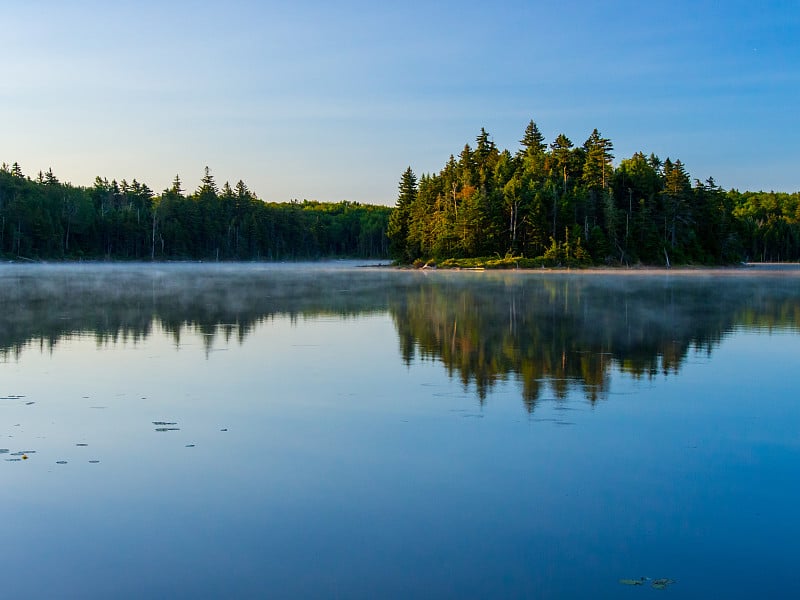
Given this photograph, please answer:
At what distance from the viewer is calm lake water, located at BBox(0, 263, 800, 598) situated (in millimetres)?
5828

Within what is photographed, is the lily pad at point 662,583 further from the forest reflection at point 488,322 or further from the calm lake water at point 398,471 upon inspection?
the forest reflection at point 488,322

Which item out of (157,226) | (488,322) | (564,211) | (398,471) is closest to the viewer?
(398,471)

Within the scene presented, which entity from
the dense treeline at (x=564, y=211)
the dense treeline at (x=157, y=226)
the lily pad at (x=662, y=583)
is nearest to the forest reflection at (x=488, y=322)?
the lily pad at (x=662, y=583)

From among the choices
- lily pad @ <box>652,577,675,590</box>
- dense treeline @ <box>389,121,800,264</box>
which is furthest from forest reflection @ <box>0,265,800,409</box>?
dense treeline @ <box>389,121,800,264</box>

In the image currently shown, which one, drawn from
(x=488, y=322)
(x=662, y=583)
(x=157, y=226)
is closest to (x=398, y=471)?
(x=662, y=583)

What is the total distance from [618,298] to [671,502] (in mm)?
29854

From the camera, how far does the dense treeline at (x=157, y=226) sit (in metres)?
117

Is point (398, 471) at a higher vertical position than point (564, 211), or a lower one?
lower

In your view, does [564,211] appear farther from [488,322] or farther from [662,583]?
[662,583]

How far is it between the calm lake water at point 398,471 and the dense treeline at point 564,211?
80.1 metres

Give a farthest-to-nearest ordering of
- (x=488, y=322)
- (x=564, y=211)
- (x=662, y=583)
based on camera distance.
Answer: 1. (x=564, y=211)
2. (x=488, y=322)
3. (x=662, y=583)

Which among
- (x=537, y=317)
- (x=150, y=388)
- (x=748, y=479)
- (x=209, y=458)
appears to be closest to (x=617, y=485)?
(x=748, y=479)

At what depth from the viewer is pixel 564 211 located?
9625 cm

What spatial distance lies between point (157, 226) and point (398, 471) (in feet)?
456
